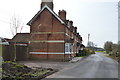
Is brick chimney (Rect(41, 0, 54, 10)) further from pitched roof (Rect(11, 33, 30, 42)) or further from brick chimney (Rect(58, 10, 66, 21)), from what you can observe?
pitched roof (Rect(11, 33, 30, 42))

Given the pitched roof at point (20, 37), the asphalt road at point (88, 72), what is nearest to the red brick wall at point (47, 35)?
the pitched roof at point (20, 37)

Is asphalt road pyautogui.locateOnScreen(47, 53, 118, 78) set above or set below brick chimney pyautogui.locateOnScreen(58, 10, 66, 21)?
below

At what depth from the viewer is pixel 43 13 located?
2708cm

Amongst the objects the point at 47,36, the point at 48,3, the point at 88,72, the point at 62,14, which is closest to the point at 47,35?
the point at 47,36

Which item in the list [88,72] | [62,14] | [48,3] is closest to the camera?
[88,72]

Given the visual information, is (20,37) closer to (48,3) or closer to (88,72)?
(48,3)

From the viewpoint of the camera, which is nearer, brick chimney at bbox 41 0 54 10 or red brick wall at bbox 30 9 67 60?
red brick wall at bbox 30 9 67 60

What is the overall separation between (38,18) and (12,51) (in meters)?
7.75

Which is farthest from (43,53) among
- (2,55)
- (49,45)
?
(2,55)

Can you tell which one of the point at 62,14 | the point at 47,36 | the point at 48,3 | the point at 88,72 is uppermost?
the point at 48,3

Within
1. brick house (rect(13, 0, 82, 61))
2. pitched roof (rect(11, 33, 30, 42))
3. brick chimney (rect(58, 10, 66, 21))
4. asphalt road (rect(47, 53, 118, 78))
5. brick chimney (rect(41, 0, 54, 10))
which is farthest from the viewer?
brick chimney (rect(58, 10, 66, 21))

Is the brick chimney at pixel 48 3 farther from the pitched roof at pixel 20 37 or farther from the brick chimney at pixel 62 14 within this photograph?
the pitched roof at pixel 20 37

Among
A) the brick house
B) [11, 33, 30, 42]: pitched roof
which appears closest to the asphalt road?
the brick house

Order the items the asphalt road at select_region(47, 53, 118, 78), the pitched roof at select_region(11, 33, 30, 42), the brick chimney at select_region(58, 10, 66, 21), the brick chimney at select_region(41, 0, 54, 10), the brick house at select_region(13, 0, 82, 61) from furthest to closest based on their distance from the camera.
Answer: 1. the brick chimney at select_region(58, 10, 66, 21)
2. the pitched roof at select_region(11, 33, 30, 42)
3. the brick chimney at select_region(41, 0, 54, 10)
4. the brick house at select_region(13, 0, 82, 61)
5. the asphalt road at select_region(47, 53, 118, 78)
